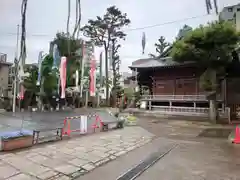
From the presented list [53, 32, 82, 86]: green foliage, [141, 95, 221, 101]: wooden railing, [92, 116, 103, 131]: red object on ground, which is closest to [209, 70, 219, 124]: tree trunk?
[141, 95, 221, 101]: wooden railing

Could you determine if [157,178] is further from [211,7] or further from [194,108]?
[194,108]

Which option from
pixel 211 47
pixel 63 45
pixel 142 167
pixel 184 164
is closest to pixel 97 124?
pixel 142 167

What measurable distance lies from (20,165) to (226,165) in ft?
16.7

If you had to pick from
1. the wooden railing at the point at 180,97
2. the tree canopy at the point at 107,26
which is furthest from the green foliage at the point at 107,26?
the wooden railing at the point at 180,97

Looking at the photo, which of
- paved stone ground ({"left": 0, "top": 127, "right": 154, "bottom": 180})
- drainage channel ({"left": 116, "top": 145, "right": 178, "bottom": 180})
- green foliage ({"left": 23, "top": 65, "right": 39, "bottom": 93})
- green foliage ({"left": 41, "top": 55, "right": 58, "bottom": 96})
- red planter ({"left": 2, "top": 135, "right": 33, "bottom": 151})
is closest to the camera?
paved stone ground ({"left": 0, "top": 127, "right": 154, "bottom": 180})

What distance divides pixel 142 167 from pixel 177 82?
16.1 meters

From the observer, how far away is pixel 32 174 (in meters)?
3.96

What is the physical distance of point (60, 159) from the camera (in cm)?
495

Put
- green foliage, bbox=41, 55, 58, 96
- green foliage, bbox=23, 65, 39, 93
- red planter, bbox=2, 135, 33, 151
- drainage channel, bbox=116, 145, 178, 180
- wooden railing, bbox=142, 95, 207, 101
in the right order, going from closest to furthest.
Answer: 1. drainage channel, bbox=116, 145, 178, 180
2. red planter, bbox=2, 135, 33, 151
3. wooden railing, bbox=142, 95, 207, 101
4. green foliage, bbox=23, 65, 39, 93
5. green foliage, bbox=41, 55, 58, 96

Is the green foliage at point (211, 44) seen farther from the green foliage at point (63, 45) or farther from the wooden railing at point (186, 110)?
the green foliage at point (63, 45)

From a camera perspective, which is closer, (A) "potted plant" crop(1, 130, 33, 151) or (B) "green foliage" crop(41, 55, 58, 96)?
(A) "potted plant" crop(1, 130, 33, 151)

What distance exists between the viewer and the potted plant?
5.39 m

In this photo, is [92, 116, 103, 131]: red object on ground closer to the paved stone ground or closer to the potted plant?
the paved stone ground

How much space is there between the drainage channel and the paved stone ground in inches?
33.8
